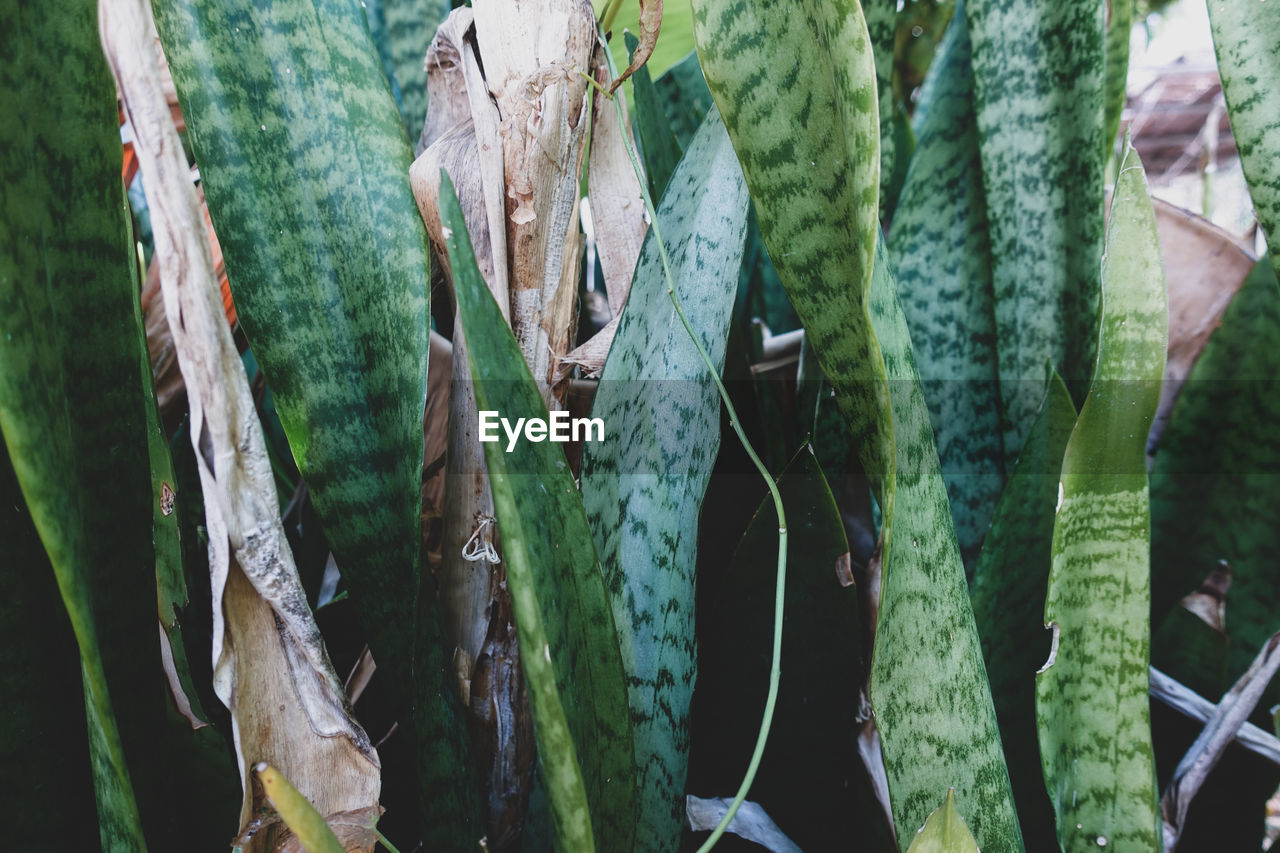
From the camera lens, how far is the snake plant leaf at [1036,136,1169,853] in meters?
0.35

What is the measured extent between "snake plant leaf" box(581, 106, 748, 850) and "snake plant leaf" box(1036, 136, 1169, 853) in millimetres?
158

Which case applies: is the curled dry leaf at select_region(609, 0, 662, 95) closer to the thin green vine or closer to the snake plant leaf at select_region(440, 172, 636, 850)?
the thin green vine

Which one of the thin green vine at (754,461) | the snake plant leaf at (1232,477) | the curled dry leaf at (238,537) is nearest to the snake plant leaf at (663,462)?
the thin green vine at (754,461)

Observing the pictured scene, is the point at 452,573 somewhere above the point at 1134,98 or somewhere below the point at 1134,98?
below

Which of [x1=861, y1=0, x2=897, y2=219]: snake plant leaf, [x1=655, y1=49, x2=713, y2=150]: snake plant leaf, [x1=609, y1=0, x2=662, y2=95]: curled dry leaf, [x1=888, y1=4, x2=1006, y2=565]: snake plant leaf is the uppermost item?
[x1=655, y1=49, x2=713, y2=150]: snake plant leaf

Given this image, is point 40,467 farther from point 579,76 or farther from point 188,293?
point 579,76

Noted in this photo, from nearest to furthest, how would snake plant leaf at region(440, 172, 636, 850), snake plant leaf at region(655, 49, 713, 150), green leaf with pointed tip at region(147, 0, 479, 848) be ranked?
snake plant leaf at region(440, 172, 636, 850) < green leaf with pointed tip at region(147, 0, 479, 848) < snake plant leaf at region(655, 49, 713, 150)

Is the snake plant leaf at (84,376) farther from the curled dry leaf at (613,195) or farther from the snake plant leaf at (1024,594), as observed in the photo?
the snake plant leaf at (1024,594)

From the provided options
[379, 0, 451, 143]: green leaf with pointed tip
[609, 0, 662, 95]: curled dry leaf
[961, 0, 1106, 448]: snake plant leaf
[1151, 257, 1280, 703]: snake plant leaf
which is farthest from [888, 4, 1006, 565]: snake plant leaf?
[379, 0, 451, 143]: green leaf with pointed tip

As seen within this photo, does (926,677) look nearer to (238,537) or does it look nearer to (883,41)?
(238,537)

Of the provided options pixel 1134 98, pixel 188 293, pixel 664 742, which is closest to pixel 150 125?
pixel 188 293

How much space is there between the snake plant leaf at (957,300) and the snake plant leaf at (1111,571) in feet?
0.59

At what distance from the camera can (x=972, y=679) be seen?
1.08 feet

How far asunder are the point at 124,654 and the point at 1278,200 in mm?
563
